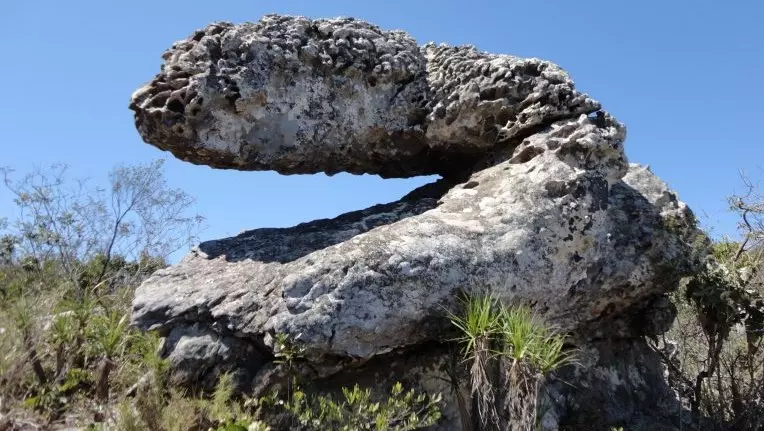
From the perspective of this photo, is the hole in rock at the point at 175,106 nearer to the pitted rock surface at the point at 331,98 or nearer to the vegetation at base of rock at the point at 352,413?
the pitted rock surface at the point at 331,98

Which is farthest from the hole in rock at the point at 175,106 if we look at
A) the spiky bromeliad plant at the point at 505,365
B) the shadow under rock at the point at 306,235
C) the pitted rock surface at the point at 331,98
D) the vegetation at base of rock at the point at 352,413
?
the spiky bromeliad plant at the point at 505,365

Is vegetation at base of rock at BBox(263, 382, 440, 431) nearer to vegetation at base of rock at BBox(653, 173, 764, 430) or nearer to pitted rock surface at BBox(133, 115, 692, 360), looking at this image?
pitted rock surface at BBox(133, 115, 692, 360)

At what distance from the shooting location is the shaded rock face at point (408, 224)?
4609 millimetres

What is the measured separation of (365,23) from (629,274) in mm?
3746

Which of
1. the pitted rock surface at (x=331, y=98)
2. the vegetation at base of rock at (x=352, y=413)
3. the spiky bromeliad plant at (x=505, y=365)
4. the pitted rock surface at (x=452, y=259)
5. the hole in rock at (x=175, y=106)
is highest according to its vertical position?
the pitted rock surface at (x=331, y=98)

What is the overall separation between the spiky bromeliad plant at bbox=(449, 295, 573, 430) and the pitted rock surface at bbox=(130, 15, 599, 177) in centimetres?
243

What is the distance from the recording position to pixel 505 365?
412cm

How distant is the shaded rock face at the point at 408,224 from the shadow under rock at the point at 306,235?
0.08ft

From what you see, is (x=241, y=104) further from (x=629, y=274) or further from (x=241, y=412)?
(x=629, y=274)

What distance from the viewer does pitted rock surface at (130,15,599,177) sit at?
5.79m

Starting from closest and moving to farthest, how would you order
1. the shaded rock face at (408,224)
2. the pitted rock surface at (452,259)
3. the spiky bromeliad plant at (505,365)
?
the spiky bromeliad plant at (505,365), the pitted rock surface at (452,259), the shaded rock face at (408,224)

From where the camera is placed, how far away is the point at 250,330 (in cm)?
454

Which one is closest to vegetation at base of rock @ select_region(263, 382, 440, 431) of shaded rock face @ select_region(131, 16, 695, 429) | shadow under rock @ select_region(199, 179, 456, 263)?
shaded rock face @ select_region(131, 16, 695, 429)

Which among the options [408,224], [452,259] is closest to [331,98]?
[408,224]
